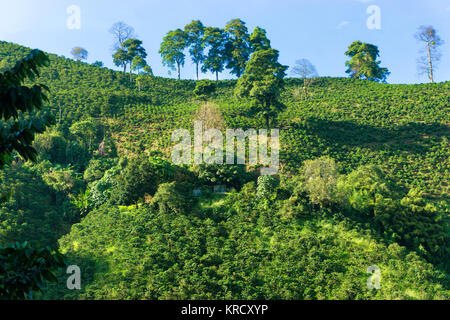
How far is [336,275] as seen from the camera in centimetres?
1805

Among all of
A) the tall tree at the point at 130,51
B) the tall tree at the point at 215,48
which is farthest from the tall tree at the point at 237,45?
the tall tree at the point at 130,51

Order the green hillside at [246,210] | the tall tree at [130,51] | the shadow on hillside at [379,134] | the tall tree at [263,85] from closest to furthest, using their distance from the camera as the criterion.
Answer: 1. the green hillside at [246,210]
2. the tall tree at [263,85]
3. the shadow on hillside at [379,134]
4. the tall tree at [130,51]

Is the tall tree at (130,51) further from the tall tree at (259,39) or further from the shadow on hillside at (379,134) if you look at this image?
the shadow on hillside at (379,134)

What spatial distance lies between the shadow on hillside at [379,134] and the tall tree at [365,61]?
19.4 metres

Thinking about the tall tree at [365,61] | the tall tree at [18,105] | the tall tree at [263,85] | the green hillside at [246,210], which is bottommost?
the green hillside at [246,210]

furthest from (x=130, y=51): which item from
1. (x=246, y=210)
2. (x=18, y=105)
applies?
(x=18, y=105)

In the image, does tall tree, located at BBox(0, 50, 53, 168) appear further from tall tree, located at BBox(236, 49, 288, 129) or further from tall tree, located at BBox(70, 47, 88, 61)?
tall tree, located at BBox(70, 47, 88, 61)

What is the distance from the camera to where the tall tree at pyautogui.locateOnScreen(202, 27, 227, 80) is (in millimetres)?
56000

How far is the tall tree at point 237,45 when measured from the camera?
55219mm

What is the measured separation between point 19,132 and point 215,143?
25.8 metres

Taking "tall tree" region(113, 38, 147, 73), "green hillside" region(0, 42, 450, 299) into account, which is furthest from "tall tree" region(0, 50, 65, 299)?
"tall tree" region(113, 38, 147, 73)

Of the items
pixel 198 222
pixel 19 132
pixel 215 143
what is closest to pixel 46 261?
pixel 19 132

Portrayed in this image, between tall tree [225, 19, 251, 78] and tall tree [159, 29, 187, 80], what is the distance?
6.48 m
